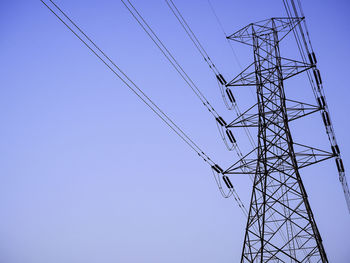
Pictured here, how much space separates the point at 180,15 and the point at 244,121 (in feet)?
14.9

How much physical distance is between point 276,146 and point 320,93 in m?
3.32

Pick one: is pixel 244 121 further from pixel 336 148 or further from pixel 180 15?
pixel 180 15

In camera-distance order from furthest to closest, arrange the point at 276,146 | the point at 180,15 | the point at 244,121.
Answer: the point at 244,121, the point at 276,146, the point at 180,15

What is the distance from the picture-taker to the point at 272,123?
1048 centimetres

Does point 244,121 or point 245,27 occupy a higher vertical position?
point 245,27

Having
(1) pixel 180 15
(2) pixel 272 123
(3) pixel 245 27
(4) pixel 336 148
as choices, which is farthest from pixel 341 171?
(1) pixel 180 15

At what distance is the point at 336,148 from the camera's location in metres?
10.6

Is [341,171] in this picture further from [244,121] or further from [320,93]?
[244,121]

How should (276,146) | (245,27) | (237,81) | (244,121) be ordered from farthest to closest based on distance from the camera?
1. (245,27)
2. (237,81)
3. (244,121)
4. (276,146)

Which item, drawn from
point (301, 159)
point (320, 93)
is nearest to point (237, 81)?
point (320, 93)

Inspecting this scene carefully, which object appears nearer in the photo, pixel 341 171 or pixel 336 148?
pixel 336 148

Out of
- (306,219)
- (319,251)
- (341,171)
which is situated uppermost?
(341,171)

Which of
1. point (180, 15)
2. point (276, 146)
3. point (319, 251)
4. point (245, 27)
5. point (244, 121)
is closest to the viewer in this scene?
point (319, 251)

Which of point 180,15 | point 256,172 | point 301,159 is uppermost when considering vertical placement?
point 180,15
